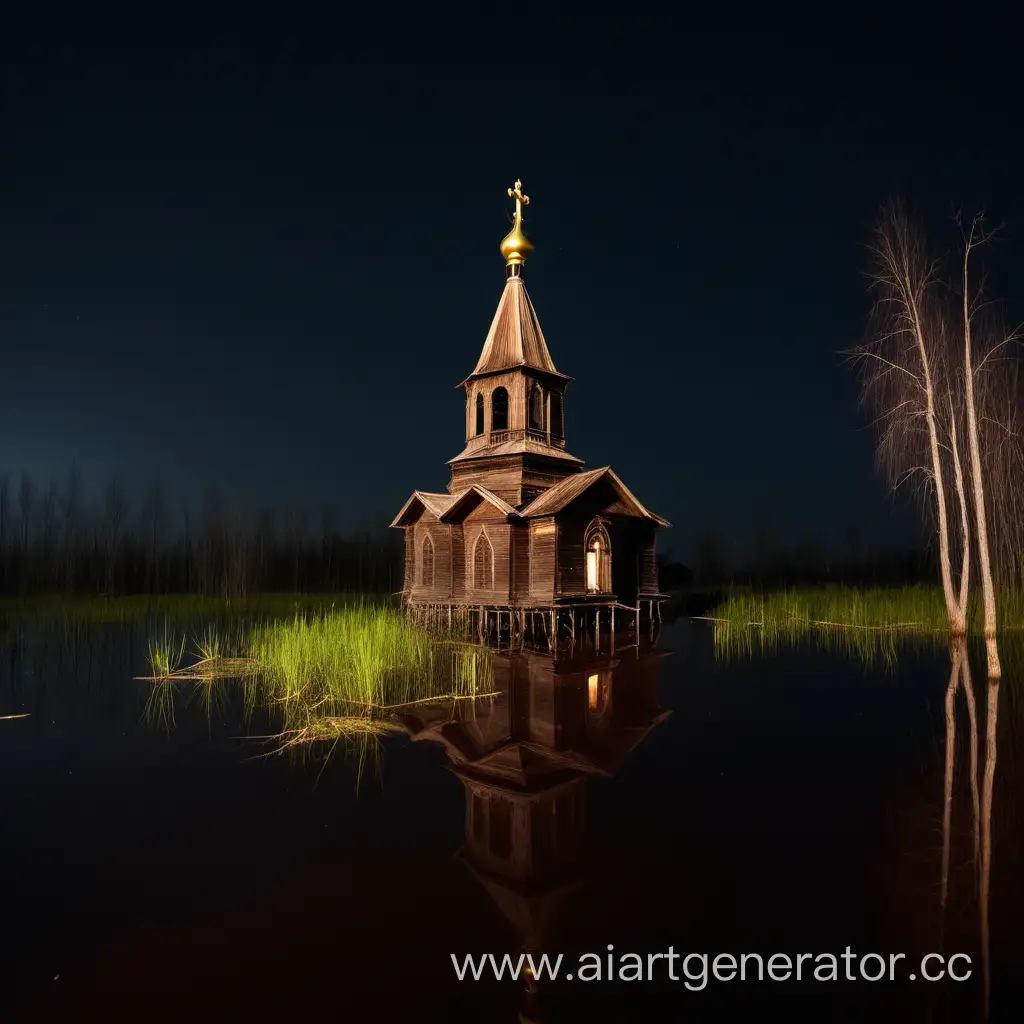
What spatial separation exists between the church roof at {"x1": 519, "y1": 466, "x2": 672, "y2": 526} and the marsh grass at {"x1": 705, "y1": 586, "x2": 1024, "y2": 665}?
5241mm

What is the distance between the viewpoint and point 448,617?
864 inches

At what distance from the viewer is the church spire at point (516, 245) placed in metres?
23.8

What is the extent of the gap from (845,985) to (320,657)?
419 inches

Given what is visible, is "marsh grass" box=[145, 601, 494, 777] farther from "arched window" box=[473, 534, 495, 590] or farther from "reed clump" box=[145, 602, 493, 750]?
"arched window" box=[473, 534, 495, 590]

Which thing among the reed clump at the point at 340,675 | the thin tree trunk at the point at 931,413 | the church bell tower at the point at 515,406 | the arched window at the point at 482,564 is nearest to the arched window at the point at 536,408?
the church bell tower at the point at 515,406

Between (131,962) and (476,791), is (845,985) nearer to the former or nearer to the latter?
(476,791)

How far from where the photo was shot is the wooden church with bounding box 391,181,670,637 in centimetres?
2002

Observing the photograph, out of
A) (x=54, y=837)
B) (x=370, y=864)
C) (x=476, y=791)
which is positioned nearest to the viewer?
(x=370, y=864)

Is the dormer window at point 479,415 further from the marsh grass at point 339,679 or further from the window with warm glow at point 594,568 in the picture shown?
the marsh grass at point 339,679

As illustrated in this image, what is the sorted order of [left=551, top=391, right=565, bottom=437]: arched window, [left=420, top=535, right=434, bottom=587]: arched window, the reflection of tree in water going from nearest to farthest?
the reflection of tree in water → [left=420, top=535, right=434, bottom=587]: arched window → [left=551, top=391, right=565, bottom=437]: arched window

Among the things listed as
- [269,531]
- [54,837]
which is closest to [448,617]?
[54,837]

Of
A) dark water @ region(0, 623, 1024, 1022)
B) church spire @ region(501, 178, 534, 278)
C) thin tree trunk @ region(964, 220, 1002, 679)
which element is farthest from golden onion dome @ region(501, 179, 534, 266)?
dark water @ region(0, 623, 1024, 1022)

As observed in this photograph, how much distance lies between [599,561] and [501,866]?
1691cm

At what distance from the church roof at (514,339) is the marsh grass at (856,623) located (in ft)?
38.7
